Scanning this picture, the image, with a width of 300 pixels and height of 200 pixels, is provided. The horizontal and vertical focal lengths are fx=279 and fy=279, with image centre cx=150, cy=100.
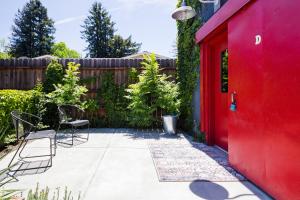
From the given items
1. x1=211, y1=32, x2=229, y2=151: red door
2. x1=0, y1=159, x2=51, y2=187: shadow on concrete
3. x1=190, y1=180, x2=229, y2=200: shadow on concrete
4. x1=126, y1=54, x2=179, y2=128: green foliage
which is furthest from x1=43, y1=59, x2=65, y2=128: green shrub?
x1=190, y1=180, x2=229, y2=200: shadow on concrete

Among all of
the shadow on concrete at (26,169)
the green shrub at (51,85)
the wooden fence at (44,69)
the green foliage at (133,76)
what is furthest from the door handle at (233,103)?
the green shrub at (51,85)

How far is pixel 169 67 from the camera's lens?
29.1ft

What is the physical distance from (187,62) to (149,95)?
1.46 m

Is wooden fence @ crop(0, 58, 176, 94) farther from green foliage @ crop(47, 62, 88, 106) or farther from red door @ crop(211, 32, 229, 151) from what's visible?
red door @ crop(211, 32, 229, 151)

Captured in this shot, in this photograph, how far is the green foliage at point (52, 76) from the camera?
8195 mm

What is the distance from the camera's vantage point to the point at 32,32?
31.0m

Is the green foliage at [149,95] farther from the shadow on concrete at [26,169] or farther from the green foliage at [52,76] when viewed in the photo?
the shadow on concrete at [26,169]

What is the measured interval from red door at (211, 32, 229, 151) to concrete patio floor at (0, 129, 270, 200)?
1.58 meters

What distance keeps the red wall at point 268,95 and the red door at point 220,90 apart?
3.45 ft

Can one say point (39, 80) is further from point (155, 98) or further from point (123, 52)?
point (123, 52)

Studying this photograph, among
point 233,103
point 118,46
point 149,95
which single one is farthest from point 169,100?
point 118,46

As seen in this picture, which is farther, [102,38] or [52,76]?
[102,38]

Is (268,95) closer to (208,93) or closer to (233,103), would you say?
(233,103)

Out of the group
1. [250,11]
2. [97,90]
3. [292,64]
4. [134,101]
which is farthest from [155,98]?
[292,64]
